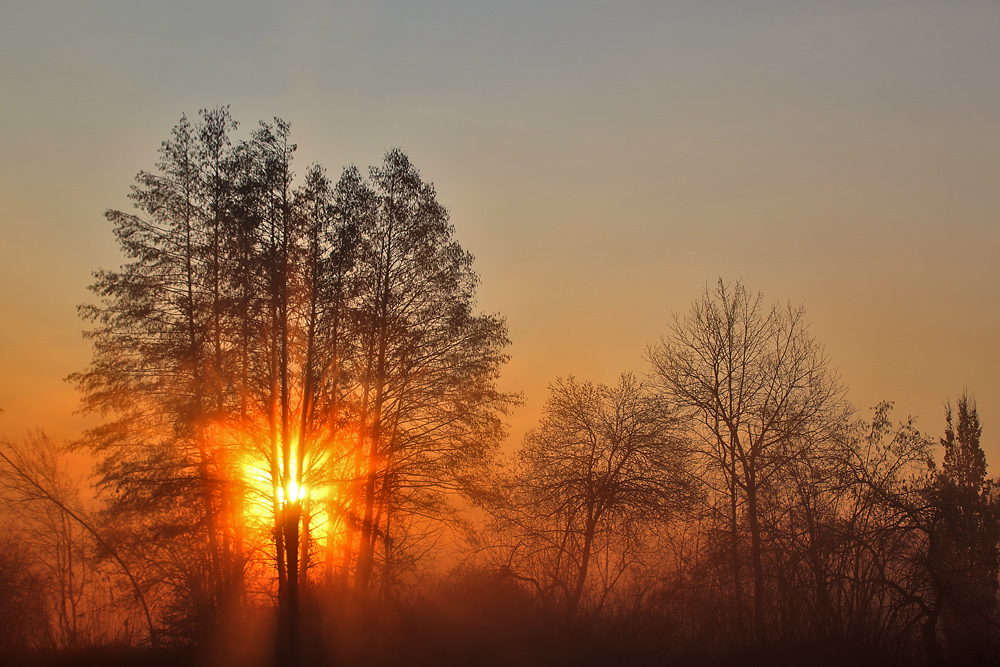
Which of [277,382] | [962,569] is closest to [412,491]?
[277,382]

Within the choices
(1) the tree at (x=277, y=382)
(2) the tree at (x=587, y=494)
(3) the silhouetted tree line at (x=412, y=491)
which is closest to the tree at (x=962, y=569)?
(3) the silhouetted tree line at (x=412, y=491)

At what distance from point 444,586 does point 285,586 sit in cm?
765

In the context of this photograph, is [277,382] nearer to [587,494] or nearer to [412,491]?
[412,491]

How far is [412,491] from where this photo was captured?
18391mm

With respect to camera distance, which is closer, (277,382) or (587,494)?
(277,382)

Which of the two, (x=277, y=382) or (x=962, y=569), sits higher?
(x=277, y=382)

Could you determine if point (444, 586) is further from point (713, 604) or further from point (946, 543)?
point (946, 543)

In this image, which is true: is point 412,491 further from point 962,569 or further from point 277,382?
point 962,569

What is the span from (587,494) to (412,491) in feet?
20.0

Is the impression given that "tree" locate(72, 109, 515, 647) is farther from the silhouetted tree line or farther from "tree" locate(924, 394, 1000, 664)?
"tree" locate(924, 394, 1000, 664)

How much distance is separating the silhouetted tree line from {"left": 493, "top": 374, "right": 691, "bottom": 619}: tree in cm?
8

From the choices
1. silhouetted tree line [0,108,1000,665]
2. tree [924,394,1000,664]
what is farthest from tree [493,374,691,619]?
tree [924,394,1000,664]

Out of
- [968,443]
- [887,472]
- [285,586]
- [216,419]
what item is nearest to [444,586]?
[285,586]

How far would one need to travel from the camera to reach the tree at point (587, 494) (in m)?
21.3
